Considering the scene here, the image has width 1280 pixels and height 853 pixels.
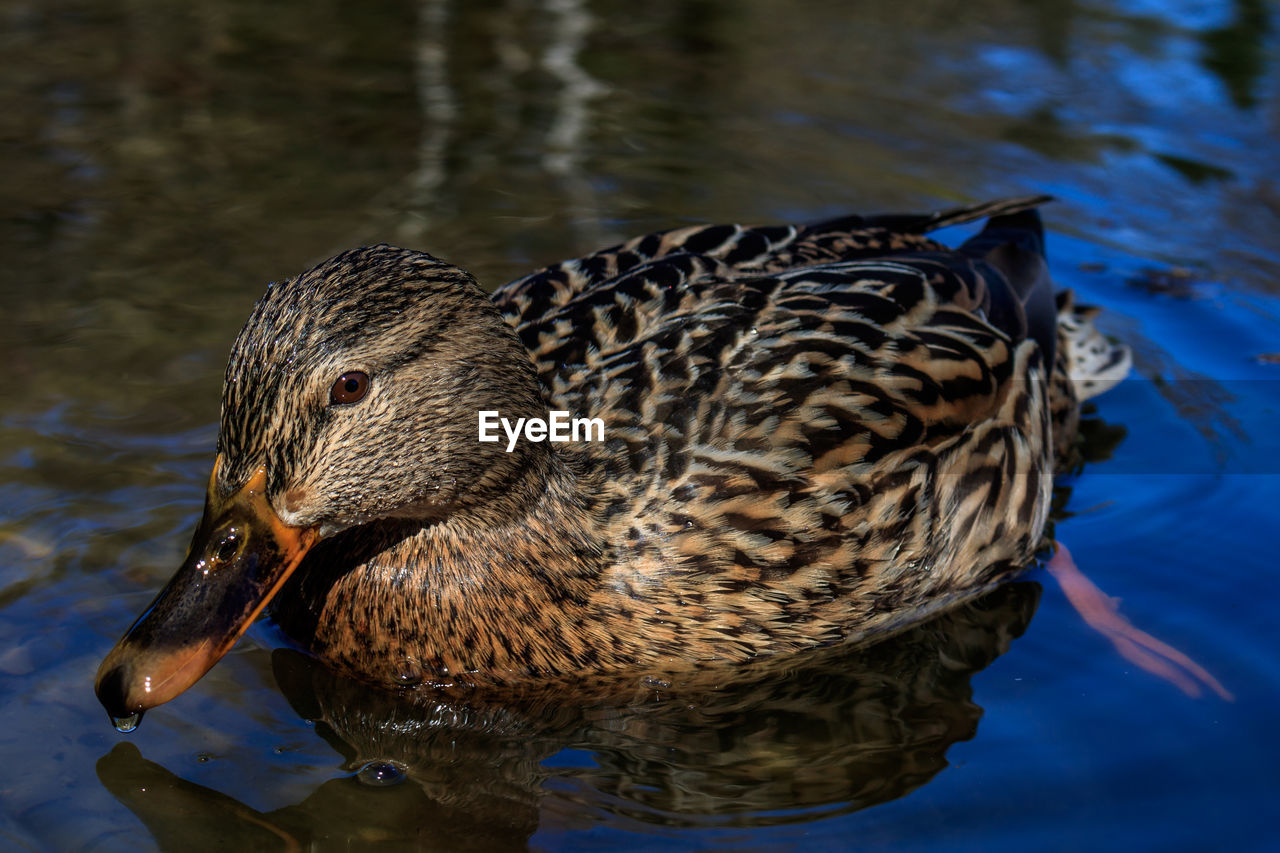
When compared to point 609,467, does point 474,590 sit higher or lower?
lower

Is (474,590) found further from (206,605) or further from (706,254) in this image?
(706,254)

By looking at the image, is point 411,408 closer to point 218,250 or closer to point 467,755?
point 467,755

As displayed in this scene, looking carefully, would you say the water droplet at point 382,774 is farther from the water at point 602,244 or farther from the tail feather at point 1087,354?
the tail feather at point 1087,354

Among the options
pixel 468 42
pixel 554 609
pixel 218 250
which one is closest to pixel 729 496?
pixel 554 609

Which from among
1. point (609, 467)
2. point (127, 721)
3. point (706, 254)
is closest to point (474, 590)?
point (609, 467)

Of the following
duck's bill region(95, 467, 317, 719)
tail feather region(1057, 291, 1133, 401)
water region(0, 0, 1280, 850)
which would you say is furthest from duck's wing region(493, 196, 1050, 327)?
duck's bill region(95, 467, 317, 719)

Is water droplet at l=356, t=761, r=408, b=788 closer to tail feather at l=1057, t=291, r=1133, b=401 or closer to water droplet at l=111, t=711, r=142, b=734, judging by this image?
water droplet at l=111, t=711, r=142, b=734
